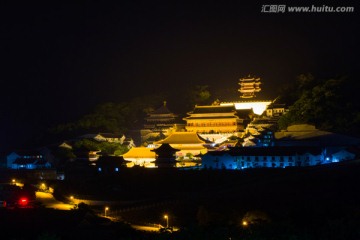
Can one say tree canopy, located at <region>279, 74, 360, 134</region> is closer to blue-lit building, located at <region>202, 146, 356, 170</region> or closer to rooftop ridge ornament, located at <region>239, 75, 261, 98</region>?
blue-lit building, located at <region>202, 146, 356, 170</region>

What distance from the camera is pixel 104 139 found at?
190 feet

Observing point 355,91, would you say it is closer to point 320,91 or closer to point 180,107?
point 320,91

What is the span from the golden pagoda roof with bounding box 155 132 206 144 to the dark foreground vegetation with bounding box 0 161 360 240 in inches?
345

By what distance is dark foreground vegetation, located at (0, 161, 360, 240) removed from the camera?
25078 mm

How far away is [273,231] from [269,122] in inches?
1219

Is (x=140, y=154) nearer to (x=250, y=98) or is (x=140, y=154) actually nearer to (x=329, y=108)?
(x=329, y=108)

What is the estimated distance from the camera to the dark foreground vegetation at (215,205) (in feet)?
82.3

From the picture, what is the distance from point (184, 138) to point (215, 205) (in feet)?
55.2

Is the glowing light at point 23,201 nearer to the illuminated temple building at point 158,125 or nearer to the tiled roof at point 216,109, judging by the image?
the illuminated temple building at point 158,125

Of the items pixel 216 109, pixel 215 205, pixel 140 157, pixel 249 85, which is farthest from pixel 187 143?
pixel 249 85

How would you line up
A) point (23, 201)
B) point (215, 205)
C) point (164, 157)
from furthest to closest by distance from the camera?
point (164, 157)
point (23, 201)
point (215, 205)

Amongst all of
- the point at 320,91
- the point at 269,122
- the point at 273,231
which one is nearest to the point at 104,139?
the point at 269,122

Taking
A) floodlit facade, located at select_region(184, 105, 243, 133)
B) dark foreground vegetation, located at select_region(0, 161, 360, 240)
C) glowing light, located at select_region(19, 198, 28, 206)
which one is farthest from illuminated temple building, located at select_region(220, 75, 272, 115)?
glowing light, located at select_region(19, 198, 28, 206)

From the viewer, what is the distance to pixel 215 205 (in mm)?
33781
